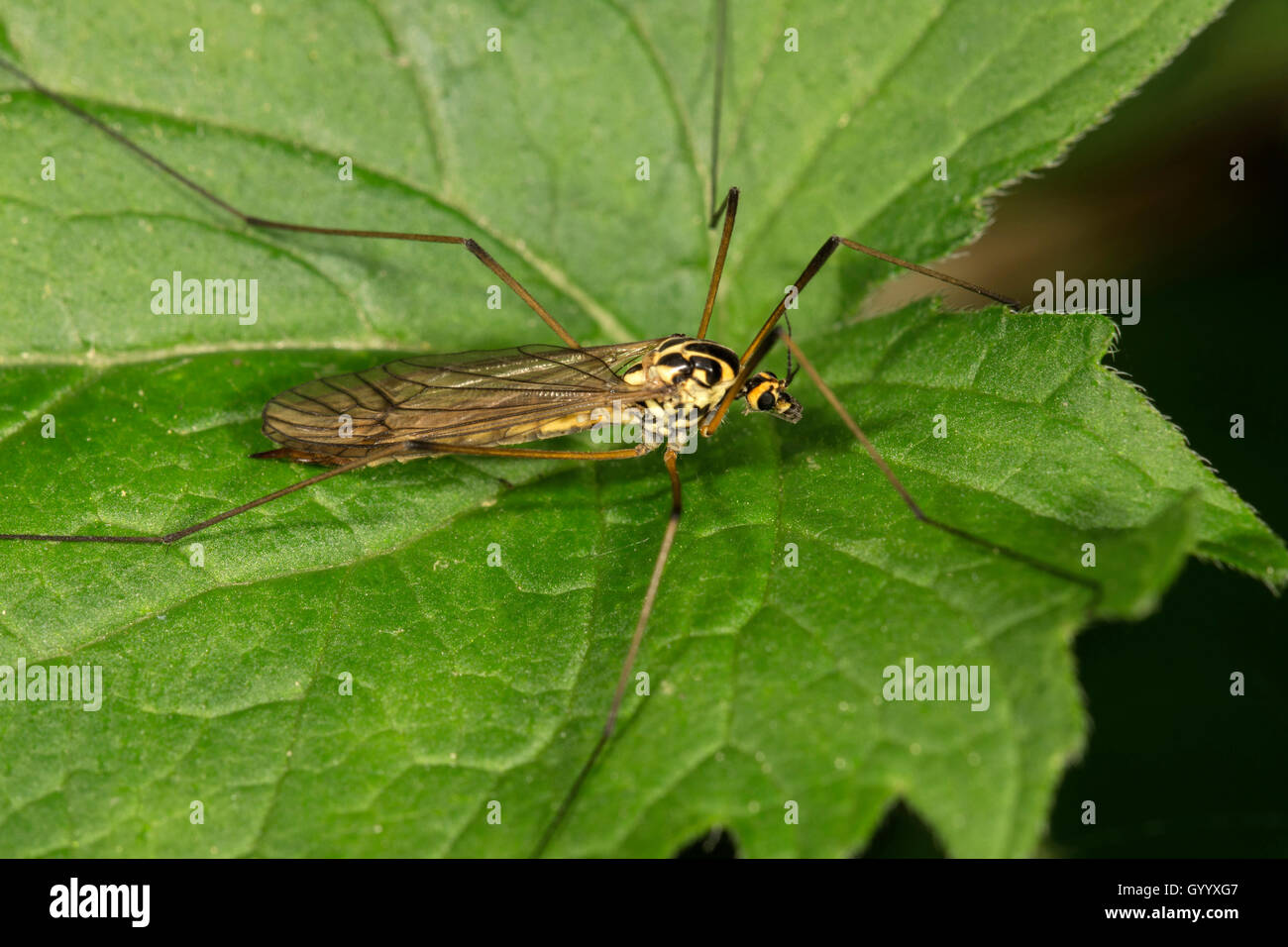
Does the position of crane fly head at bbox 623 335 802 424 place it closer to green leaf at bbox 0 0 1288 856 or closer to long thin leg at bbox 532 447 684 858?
green leaf at bbox 0 0 1288 856

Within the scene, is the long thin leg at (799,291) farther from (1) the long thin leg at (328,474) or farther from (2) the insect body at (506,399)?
(1) the long thin leg at (328,474)

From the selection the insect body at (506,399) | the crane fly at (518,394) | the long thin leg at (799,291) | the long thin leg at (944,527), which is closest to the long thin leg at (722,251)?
the crane fly at (518,394)

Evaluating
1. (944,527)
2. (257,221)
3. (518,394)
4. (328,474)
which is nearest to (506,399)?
(518,394)

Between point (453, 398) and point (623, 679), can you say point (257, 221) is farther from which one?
point (623, 679)

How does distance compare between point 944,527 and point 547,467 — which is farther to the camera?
point 547,467

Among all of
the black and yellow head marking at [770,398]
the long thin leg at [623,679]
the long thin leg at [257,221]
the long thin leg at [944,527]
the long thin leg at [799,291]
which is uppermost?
the long thin leg at [257,221]

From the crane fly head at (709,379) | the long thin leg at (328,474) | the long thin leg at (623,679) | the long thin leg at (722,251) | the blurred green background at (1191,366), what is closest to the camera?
the long thin leg at (623,679)
